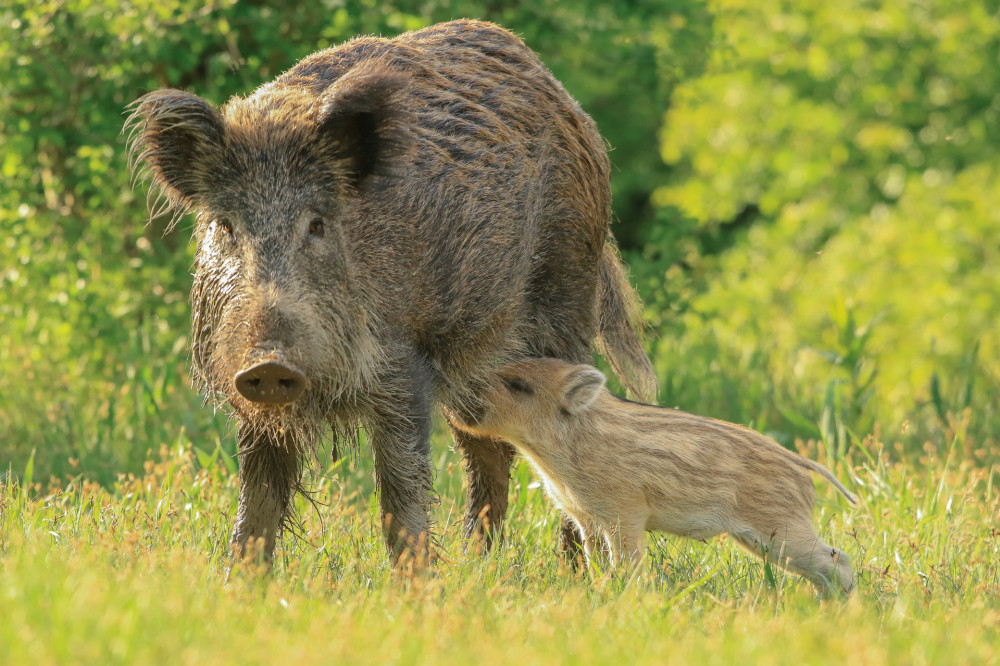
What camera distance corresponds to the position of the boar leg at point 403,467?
4.70 m

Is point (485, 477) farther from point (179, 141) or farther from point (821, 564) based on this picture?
point (179, 141)

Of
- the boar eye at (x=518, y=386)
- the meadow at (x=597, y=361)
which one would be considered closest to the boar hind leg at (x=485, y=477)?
the meadow at (x=597, y=361)

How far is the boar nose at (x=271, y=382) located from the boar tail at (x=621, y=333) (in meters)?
2.44

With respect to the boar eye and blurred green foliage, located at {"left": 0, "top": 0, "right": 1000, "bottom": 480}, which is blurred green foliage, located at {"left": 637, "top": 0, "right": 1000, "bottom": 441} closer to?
blurred green foliage, located at {"left": 0, "top": 0, "right": 1000, "bottom": 480}

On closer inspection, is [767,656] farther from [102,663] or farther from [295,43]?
[295,43]

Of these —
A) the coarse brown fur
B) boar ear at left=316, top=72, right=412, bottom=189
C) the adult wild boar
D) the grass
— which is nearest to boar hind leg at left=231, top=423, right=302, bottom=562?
the adult wild boar

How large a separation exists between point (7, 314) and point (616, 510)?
195 inches

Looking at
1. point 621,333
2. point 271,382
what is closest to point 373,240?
point 271,382

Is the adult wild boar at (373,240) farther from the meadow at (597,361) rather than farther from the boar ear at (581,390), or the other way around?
the meadow at (597,361)

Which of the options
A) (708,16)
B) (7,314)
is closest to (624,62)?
(708,16)

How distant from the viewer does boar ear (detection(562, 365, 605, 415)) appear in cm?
509

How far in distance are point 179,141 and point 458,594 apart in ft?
6.16

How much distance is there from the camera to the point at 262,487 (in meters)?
4.75

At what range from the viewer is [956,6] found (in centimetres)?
1647
